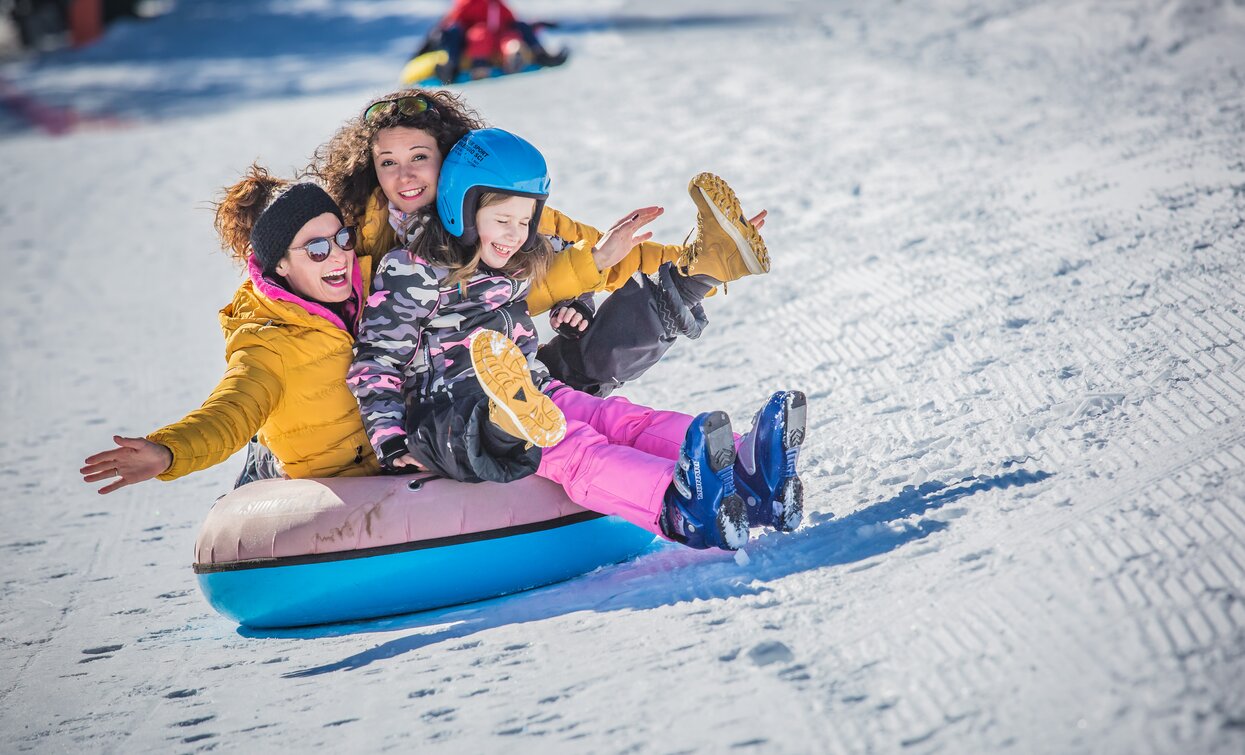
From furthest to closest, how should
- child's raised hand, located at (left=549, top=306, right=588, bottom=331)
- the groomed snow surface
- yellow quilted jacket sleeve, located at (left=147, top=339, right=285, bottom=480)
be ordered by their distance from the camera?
child's raised hand, located at (left=549, top=306, right=588, bottom=331), yellow quilted jacket sleeve, located at (left=147, top=339, right=285, bottom=480), the groomed snow surface

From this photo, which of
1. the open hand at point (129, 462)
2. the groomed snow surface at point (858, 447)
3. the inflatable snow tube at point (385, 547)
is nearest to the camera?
the groomed snow surface at point (858, 447)

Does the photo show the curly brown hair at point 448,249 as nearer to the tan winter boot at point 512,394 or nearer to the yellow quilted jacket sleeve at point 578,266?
the yellow quilted jacket sleeve at point 578,266

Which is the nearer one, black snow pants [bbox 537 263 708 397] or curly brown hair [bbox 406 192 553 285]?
curly brown hair [bbox 406 192 553 285]

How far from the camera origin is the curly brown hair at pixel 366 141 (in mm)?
2943

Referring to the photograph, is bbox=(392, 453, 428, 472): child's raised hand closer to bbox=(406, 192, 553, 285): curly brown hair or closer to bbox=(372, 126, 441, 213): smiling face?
bbox=(406, 192, 553, 285): curly brown hair

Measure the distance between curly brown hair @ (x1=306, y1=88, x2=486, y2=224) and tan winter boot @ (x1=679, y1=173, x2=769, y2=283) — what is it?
0.70 meters

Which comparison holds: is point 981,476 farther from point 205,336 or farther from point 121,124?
point 121,124

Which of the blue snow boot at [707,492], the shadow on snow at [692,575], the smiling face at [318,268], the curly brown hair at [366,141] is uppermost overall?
the curly brown hair at [366,141]

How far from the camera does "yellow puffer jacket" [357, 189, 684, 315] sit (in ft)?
9.89

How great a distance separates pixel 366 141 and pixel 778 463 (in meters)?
1.44

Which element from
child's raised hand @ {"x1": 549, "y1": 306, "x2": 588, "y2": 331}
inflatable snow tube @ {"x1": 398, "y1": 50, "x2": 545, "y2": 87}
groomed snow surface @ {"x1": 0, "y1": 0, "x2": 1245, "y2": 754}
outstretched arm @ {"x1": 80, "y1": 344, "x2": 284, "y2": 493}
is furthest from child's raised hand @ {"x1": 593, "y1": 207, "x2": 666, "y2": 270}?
inflatable snow tube @ {"x1": 398, "y1": 50, "x2": 545, "y2": 87}

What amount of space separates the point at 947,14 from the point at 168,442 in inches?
290

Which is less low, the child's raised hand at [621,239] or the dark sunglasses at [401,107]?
the dark sunglasses at [401,107]

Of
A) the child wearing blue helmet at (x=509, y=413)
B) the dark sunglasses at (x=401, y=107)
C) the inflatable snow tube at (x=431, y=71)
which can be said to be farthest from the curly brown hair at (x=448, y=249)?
the inflatable snow tube at (x=431, y=71)
